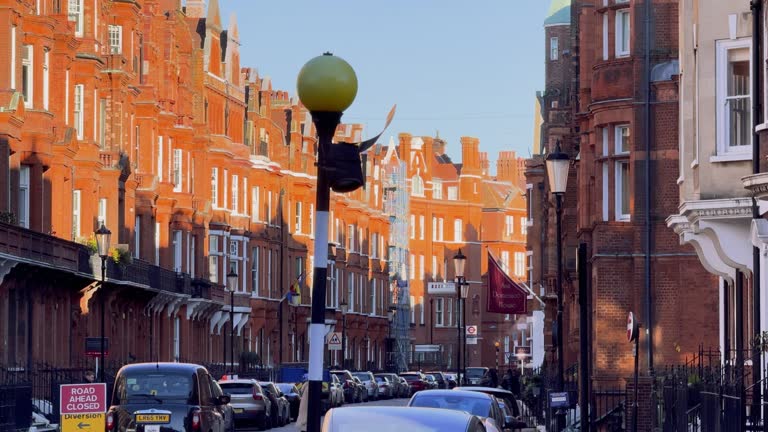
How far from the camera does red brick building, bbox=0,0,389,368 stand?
50875 millimetres

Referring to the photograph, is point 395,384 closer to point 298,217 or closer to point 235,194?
point 235,194

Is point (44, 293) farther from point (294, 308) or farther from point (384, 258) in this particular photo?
point (384, 258)

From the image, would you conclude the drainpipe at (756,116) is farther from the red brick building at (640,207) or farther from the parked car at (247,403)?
the parked car at (247,403)

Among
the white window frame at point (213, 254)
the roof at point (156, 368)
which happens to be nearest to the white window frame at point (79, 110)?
the white window frame at point (213, 254)

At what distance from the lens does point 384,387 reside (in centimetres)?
8469

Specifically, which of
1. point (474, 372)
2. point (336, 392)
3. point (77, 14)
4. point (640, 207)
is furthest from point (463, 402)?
point (474, 372)

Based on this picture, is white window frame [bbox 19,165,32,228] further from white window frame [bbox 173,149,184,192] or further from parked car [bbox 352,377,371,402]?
parked car [bbox 352,377,371,402]

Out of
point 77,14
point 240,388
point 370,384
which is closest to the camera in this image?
point 240,388

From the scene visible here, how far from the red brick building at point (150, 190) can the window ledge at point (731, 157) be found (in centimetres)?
2105

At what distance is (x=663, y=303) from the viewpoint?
40969 mm

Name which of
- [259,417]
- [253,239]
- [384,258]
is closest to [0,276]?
[259,417]

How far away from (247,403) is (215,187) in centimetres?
4063

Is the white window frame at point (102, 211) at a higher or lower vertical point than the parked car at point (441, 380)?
higher

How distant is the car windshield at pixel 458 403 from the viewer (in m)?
24.1
